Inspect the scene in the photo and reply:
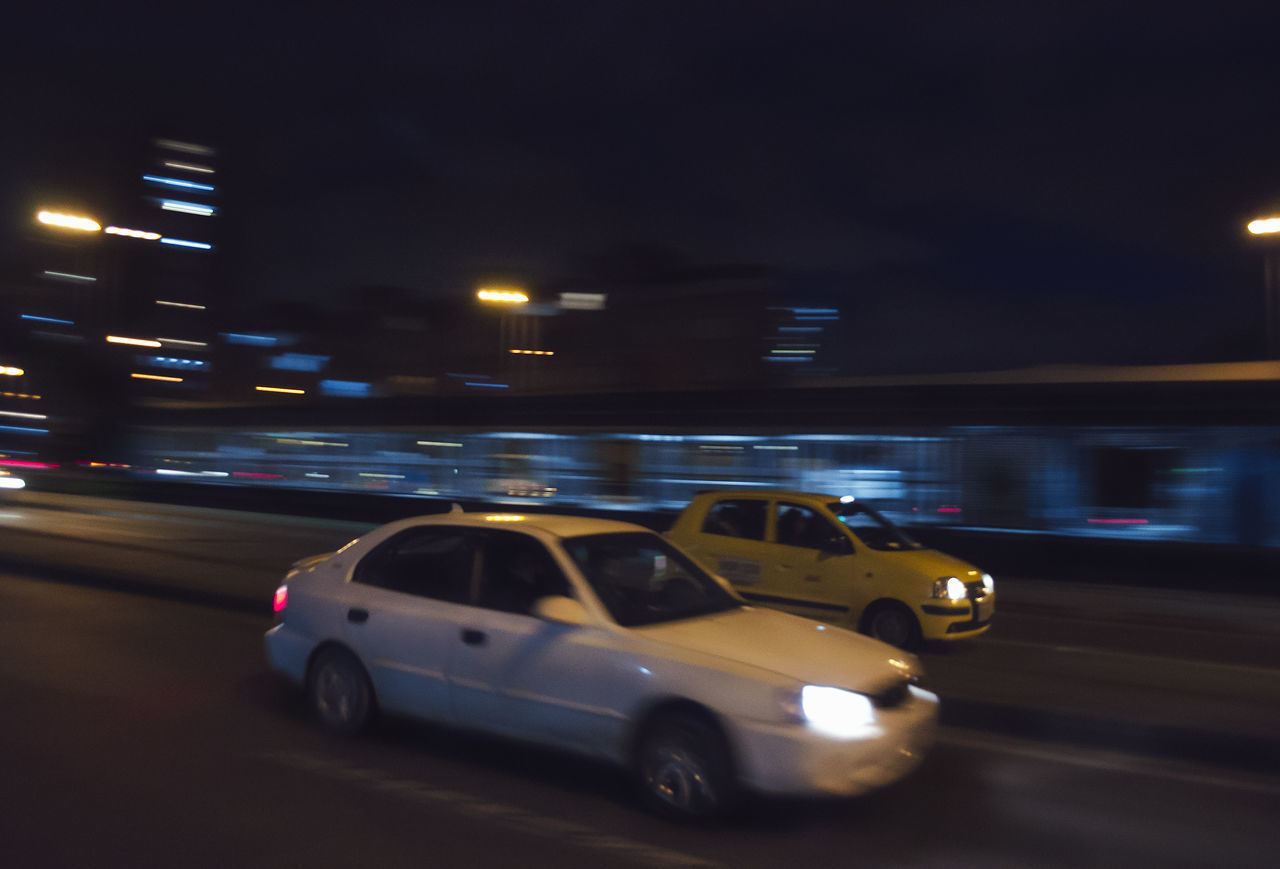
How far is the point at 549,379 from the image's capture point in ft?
286

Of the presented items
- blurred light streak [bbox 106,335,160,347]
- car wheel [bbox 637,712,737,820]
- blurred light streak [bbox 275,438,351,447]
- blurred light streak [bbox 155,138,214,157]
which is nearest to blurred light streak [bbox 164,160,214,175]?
blurred light streak [bbox 155,138,214,157]

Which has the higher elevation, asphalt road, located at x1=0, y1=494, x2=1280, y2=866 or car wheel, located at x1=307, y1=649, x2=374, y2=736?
car wheel, located at x1=307, y1=649, x2=374, y2=736

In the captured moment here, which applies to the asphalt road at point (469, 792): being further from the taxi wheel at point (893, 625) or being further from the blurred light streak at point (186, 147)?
the blurred light streak at point (186, 147)

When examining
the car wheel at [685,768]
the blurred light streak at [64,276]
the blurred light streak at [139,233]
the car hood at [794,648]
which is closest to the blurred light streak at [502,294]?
the car hood at [794,648]

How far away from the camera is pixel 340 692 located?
19.7 ft

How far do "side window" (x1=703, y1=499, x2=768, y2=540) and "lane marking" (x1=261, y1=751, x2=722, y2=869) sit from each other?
5.23 meters

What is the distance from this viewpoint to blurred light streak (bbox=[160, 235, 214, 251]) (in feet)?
408

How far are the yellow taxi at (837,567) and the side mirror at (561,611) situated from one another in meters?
4.86

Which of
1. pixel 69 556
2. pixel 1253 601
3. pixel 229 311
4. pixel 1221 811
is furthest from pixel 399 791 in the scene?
pixel 229 311

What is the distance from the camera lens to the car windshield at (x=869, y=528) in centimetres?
963

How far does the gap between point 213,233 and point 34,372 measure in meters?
32.7

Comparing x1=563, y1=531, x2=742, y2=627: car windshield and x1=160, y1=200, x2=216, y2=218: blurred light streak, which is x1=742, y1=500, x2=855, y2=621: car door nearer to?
x1=563, y1=531, x2=742, y2=627: car windshield

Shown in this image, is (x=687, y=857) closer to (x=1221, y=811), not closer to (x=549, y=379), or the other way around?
(x=1221, y=811)

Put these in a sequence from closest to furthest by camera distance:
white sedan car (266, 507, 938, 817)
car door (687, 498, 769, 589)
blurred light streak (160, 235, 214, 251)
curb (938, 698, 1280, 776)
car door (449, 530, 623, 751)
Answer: white sedan car (266, 507, 938, 817) < car door (449, 530, 623, 751) < curb (938, 698, 1280, 776) < car door (687, 498, 769, 589) < blurred light streak (160, 235, 214, 251)
